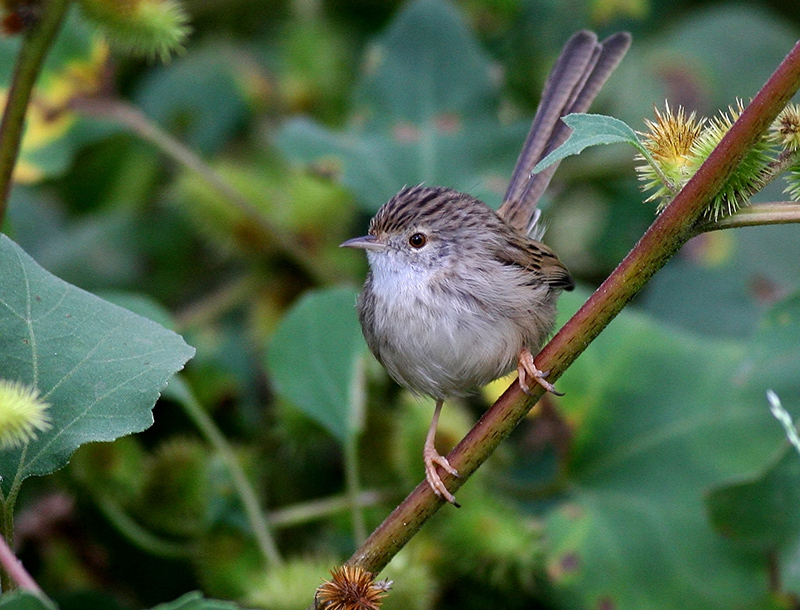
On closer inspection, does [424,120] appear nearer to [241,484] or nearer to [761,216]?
[241,484]

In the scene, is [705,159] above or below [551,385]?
above

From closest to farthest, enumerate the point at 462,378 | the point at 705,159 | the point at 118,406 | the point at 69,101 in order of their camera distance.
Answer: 1. the point at 705,159
2. the point at 118,406
3. the point at 462,378
4. the point at 69,101

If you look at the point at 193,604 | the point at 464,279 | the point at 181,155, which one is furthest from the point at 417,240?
the point at 193,604

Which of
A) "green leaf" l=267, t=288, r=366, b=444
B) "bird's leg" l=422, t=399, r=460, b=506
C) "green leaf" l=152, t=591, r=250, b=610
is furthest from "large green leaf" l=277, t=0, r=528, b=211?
"green leaf" l=152, t=591, r=250, b=610

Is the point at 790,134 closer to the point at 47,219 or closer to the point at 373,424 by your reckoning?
the point at 373,424

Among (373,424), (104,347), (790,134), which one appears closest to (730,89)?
(373,424)

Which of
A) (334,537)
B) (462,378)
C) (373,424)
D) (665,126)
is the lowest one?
(334,537)

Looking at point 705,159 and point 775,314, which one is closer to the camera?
point 705,159
